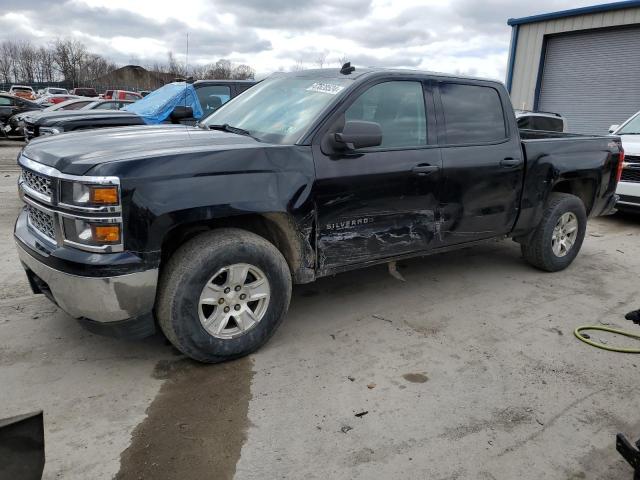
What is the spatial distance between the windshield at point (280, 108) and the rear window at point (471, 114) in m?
0.99

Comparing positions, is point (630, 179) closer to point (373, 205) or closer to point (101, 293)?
point (373, 205)

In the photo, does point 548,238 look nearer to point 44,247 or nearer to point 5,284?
point 44,247

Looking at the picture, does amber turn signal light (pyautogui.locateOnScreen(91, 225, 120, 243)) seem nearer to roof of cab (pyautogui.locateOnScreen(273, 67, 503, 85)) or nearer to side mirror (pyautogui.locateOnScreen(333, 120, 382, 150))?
side mirror (pyautogui.locateOnScreen(333, 120, 382, 150))

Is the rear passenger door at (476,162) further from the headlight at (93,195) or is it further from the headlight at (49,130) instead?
the headlight at (49,130)

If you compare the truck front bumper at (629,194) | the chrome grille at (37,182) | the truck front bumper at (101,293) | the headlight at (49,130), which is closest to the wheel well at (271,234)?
the truck front bumper at (101,293)

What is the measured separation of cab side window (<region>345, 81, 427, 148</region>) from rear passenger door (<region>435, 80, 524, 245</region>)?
0.68ft

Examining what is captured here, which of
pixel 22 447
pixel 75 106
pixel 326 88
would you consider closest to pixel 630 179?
pixel 326 88

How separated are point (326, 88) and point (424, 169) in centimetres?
97

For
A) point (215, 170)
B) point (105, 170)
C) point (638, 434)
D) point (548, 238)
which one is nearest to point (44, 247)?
point (105, 170)

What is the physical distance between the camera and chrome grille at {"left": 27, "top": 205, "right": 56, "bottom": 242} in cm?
294

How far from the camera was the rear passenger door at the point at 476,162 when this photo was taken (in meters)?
4.11

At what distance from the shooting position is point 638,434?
9.08 ft

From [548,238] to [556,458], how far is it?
2.99 metres

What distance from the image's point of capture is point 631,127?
8.84 meters
